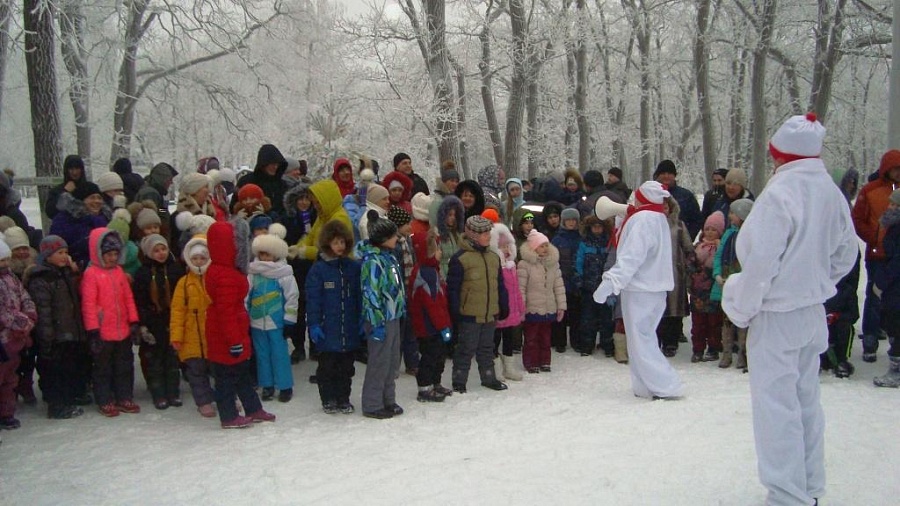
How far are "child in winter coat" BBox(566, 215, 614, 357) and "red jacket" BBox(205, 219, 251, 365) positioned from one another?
423 cm

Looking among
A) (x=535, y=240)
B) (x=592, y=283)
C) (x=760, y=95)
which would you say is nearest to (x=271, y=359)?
(x=535, y=240)

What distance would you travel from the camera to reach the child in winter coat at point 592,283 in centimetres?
870

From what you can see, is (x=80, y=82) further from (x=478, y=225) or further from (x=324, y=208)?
(x=478, y=225)

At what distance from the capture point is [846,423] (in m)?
6.01

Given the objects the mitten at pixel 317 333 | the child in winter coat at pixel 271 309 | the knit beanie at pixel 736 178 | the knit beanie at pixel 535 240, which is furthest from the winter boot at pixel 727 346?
the child in winter coat at pixel 271 309

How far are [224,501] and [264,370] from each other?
2.31 metres

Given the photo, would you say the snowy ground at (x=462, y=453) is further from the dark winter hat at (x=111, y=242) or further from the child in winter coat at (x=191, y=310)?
the dark winter hat at (x=111, y=242)

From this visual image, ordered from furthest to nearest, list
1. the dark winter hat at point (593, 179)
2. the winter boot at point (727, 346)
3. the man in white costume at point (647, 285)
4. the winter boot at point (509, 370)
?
the dark winter hat at point (593, 179) → the winter boot at point (727, 346) → the winter boot at point (509, 370) → the man in white costume at point (647, 285)

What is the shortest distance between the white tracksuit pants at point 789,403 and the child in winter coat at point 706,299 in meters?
4.15

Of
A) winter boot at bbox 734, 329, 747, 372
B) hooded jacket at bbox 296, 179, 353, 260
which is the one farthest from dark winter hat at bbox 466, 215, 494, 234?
winter boot at bbox 734, 329, 747, 372

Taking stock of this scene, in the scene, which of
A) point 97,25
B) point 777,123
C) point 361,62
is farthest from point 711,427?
point 777,123

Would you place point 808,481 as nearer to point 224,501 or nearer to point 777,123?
point 224,501

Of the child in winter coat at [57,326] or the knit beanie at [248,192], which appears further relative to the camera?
the knit beanie at [248,192]

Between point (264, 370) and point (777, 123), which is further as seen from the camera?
point (777, 123)
